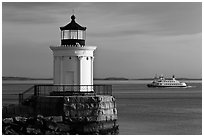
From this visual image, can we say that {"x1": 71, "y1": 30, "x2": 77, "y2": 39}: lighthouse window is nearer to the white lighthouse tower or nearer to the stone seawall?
the white lighthouse tower

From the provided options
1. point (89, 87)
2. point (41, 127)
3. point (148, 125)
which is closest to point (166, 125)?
point (148, 125)

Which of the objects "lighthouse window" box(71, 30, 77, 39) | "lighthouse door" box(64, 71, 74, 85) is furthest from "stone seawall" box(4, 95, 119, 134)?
"lighthouse window" box(71, 30, 77, 39)

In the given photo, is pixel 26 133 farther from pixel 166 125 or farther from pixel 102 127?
pixel 166 125

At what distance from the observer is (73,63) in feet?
44.5

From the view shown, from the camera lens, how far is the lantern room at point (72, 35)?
45.3 feet

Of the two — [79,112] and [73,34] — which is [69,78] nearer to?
[79,112]

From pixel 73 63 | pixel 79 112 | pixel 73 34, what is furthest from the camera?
pixel 73 34

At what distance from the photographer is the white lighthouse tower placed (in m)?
13.5

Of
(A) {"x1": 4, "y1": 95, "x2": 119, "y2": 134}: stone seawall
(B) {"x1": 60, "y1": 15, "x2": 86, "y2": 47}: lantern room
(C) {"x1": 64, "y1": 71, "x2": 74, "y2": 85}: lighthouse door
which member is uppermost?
(B) {"x1": 60, "y1": 15, "x2": 86, "y2": 47}: lantern room

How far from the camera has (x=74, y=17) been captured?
1423 cm

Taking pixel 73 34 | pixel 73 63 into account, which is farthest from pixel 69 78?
pixel 73 34

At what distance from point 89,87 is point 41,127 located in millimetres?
1845

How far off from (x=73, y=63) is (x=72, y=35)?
980mm

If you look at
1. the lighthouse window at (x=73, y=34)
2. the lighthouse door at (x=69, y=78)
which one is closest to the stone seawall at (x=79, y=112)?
the lighthouse door at (x=69, y=78)
